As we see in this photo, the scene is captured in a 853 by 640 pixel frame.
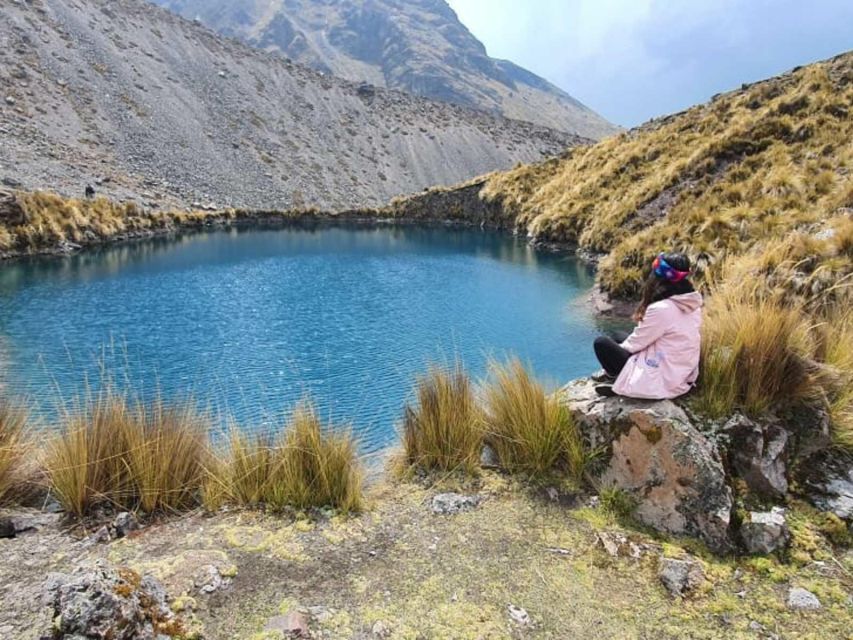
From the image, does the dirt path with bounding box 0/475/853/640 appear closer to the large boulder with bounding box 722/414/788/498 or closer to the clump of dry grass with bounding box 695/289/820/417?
the large boulder with bounding box 722/414/788/498

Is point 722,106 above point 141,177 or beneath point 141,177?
above

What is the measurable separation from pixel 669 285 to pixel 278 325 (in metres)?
10.9

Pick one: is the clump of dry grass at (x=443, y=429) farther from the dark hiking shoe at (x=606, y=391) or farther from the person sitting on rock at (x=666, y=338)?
the person sitting on rock at (x=666, y=338)

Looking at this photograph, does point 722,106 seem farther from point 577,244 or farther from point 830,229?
point 830,229

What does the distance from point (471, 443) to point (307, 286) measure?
15.0 m

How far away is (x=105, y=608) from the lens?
251 cm

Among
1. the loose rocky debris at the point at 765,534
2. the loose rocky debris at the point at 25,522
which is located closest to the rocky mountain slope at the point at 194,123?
the loose rocky debris at the point at 25,522

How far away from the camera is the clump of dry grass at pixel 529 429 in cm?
483

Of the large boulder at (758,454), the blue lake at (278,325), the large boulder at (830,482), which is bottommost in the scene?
the blue lake at (278,325)

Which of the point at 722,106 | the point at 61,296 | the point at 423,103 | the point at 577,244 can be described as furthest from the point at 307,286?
the point at 423,103

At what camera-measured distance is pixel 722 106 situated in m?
29.1

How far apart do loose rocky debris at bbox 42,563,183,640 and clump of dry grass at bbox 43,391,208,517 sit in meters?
1.41

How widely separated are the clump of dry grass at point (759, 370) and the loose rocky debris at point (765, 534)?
893 mm

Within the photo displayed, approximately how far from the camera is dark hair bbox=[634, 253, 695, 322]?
4320 millimetres
